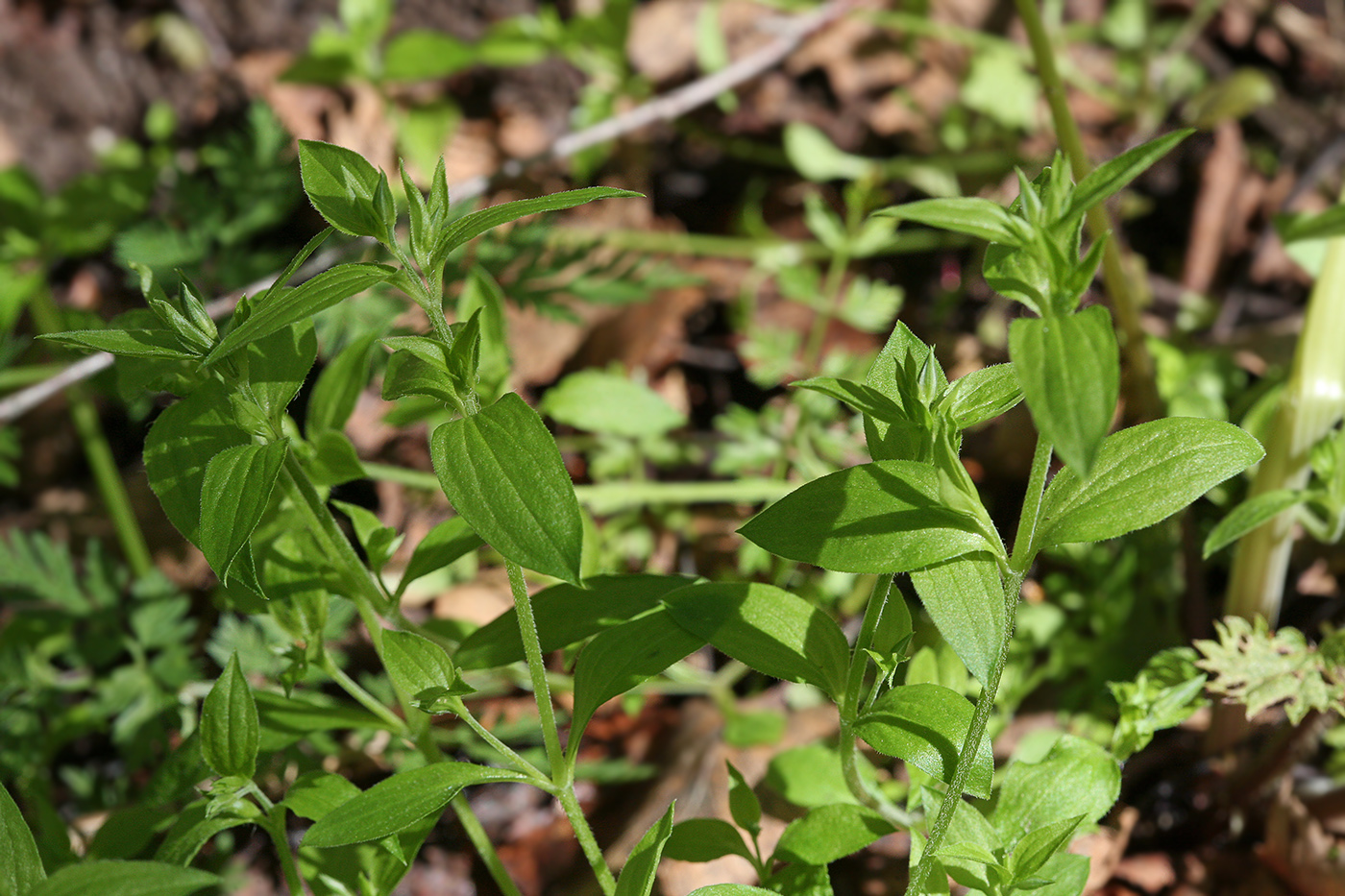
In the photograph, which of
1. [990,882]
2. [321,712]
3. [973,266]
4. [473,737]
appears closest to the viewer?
[990,882]

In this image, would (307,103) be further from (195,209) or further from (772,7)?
(772,7)

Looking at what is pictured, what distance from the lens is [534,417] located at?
0.91 meters

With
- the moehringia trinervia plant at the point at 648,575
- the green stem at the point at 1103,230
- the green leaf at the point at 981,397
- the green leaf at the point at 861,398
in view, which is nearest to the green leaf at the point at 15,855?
the moehringia trinervia plant at the point at 648,575

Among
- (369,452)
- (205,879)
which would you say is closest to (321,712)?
(205,879)

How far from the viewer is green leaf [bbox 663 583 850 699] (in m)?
1.10

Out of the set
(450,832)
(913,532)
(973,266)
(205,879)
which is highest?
(913,532)

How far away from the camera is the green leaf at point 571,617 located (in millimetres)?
1184

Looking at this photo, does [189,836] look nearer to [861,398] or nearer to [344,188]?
[344,188]

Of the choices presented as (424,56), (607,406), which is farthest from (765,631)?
(424,56)

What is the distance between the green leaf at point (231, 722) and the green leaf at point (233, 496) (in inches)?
10.1

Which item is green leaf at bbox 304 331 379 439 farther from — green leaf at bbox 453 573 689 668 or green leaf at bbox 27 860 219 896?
green leaf at bbox 27 860 219 896

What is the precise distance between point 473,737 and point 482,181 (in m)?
1.31

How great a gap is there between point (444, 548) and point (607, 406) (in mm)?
736

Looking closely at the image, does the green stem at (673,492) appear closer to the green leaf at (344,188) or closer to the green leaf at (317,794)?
the green leaf at (317,794)
